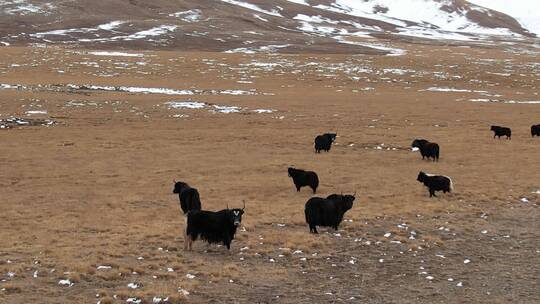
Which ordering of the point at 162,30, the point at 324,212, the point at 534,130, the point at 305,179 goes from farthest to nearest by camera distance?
the point at 162,30 < the point at 534,130 < the point at 305,179 < the point at 324,212

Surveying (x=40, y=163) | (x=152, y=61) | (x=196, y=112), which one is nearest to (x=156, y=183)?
(x=40, y=163)

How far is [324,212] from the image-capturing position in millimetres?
16688

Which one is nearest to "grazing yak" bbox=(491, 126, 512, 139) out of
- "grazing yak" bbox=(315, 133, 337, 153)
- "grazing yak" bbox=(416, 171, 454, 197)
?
"grazing yak" bbox=(315, 133, 337, 153)

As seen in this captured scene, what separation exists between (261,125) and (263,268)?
91.2ft

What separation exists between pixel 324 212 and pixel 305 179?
228 inches

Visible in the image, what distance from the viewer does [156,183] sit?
23.8m

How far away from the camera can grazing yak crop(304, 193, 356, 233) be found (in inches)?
649

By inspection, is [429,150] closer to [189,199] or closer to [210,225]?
[189,199]

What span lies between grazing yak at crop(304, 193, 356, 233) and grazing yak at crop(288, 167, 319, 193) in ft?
16.8

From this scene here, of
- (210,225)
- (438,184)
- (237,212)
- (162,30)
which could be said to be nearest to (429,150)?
(438,184)

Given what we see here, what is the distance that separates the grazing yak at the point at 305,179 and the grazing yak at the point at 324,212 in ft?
16.8

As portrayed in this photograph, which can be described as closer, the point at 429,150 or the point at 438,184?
the point at 438,184

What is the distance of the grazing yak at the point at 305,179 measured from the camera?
2230 centimetres

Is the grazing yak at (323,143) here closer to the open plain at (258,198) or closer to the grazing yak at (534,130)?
the open plain at (258,198)
